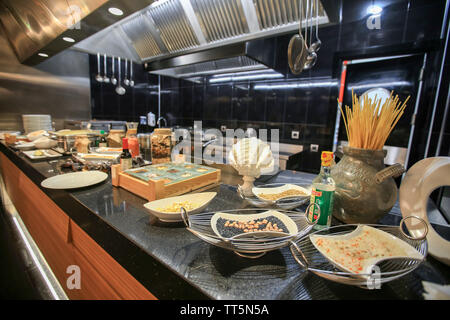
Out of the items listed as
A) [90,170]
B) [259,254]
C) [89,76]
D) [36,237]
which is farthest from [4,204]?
[259,254]

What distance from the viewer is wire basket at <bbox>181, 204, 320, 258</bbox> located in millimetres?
491

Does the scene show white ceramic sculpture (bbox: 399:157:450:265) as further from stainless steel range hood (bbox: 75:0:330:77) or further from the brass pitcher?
stainless steel range hood (bbox: 75:0:330:77)

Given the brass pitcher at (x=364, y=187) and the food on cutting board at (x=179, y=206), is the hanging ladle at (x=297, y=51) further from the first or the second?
the food on cutting board at (x=179, y=206)

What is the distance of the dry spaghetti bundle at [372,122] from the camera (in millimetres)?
682

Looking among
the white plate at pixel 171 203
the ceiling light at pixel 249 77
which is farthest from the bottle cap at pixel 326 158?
the ceiling light at pixel 249 77

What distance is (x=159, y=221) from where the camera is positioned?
74 cm

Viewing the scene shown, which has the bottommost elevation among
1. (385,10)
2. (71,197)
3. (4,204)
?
(4,204)

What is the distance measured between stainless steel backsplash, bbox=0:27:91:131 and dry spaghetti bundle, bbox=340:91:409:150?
4.33 meters

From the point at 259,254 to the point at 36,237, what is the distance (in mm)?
2104

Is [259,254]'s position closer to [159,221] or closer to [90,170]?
[159,221]

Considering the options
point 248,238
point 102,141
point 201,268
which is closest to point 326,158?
point 248,238

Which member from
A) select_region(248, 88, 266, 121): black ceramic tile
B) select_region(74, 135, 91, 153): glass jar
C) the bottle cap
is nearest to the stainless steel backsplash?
select_region(74, 135, 91, 153): glass jar

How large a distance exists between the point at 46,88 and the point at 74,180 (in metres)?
3.45

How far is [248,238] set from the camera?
53cm
